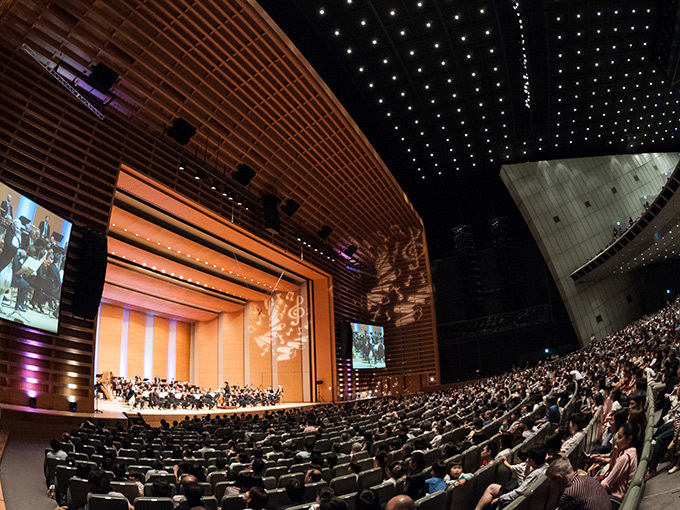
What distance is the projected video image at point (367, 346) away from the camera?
24594mm

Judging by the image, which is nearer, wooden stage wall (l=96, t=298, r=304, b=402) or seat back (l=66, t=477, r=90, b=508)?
seat back (l=66, t=477, r=90, b=508)

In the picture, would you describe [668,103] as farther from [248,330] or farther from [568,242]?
[248,330]

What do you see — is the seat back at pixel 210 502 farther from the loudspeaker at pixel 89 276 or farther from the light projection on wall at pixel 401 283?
the light projection on wall at pixel 401 283

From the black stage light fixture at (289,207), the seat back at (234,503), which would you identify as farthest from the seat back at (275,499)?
the black stage light fixture at (289,207)

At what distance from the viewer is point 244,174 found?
16672 mm

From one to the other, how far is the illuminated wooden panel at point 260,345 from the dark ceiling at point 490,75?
1063 cm

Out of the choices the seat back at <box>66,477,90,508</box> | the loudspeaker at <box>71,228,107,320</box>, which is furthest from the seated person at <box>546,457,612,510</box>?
the loudspeaker at <box>71,228,107,320</box>

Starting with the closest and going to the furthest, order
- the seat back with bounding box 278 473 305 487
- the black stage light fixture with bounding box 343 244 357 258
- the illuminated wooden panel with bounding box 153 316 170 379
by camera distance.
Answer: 1. the seat back with bounding box 278 473 305 487
2. the illuminated wooden panel with bounding box 153 316 170 379
3. the black stage light fixture with bounding box 343 244 357 258

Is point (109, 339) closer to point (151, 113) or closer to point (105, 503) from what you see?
point (151, 113)

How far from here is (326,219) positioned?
884 inches

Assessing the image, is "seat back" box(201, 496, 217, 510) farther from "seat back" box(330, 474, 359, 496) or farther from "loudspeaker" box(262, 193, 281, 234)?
"loudspeaker" box(262, 193, 281, 234)

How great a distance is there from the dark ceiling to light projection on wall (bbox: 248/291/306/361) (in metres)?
9.47

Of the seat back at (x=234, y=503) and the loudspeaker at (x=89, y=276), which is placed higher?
the loudspeaker at (x=89, y=276)

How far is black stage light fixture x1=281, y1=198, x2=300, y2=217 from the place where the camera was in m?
19.6
